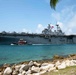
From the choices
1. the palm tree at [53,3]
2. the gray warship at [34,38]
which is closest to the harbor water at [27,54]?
the palm tree at [53,3]

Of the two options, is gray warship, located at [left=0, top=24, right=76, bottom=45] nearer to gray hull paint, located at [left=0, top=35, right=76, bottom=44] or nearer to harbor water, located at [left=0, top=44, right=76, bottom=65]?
gray hull paint, located at [left=0, top=35, right=76, bottom=44]

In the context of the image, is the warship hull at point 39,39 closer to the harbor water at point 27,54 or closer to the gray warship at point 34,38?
the gray warship at point 34,38

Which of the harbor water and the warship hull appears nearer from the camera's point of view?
the harbor water

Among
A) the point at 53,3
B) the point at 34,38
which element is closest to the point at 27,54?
the point at 53,3

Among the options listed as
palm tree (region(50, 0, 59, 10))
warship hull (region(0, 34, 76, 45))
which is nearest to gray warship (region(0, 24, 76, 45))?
warship hull (region(0, 34, 76, 45))

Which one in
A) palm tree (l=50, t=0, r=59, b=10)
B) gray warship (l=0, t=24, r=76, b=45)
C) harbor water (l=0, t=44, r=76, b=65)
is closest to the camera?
palm tree (l=50, t=0, r=59, b=10)

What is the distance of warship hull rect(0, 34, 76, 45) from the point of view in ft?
→ 335

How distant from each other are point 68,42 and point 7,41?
123ft

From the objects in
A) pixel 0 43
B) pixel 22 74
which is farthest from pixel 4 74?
pixel 0 43

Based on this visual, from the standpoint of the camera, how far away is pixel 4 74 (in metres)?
13.7

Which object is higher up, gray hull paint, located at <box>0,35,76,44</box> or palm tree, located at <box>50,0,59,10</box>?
palm tree, located at <box>50,0,59,10</box>

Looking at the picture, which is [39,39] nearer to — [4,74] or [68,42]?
[68,42]

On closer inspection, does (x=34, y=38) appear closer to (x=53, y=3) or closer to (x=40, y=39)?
(x=40, y=39)

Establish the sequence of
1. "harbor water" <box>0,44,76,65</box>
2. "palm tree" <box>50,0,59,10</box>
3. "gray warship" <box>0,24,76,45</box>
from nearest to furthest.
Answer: "palm tree" <box>50,0,59,10</box>
"harbor water" <box>0,44,76,65</box>
"gray warship" <box>0,24,76,45</box>
